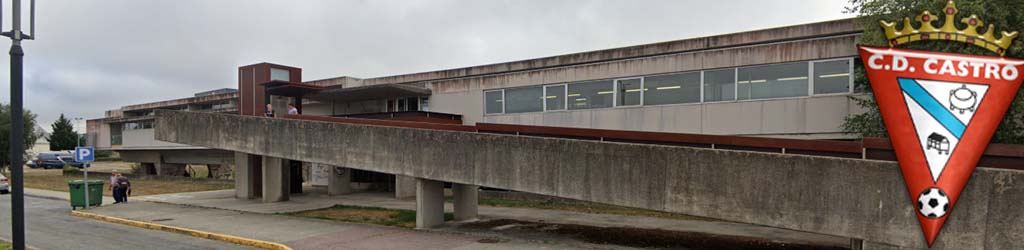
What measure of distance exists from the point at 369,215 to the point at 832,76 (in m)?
14.2

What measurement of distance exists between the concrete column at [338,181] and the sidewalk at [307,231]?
6622mm

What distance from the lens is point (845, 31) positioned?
724 inches

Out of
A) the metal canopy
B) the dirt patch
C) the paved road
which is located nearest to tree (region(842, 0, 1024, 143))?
the dirt patch

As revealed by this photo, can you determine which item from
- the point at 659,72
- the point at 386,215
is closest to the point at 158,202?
the point at 386,215

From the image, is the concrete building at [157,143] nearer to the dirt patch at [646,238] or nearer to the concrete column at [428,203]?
the concrete column at [428,203]

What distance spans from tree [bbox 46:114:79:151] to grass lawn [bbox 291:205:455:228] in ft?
250

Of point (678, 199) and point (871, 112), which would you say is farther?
point (871, 112)

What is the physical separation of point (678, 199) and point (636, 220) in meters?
5.16

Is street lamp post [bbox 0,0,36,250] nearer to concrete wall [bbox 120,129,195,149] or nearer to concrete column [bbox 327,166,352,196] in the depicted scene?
concrete column [bbox 327,166,352,196]

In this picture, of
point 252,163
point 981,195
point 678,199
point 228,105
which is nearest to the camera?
point 981,195

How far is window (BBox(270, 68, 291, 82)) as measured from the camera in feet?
84.5

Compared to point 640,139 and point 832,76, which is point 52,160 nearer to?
point 640,139

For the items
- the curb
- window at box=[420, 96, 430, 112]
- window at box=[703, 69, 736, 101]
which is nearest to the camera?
the curb

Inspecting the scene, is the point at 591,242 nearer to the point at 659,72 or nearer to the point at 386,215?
the point at 386,215
